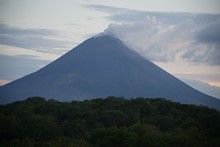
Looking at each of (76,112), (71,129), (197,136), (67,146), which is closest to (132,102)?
(76,112)

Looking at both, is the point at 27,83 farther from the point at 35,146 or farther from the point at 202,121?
the point at 35,146

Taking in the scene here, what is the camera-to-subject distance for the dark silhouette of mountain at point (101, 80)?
156500 millimetres

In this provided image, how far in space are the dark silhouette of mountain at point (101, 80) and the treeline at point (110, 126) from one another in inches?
3886

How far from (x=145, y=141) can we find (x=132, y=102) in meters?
22.1

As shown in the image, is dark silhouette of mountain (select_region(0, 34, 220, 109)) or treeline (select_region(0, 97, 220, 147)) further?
dark silhouette of mountain (select_region(0, 34, 220, 109))

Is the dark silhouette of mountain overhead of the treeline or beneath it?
overhead

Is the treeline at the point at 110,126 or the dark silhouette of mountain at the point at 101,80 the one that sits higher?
the dark silhouette of mountain at the point at 101,80

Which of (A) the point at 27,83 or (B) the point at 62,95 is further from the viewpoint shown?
(A) the point at 27,83

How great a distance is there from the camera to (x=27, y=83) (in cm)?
17250

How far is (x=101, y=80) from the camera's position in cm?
17162

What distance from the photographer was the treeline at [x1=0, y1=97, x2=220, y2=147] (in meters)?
31.7

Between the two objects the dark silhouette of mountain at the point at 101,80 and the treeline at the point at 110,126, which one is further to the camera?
the dark silhouette of mountain at the point at 101,80

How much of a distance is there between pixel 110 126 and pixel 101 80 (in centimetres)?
12764

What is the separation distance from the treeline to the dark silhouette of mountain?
98.7m
